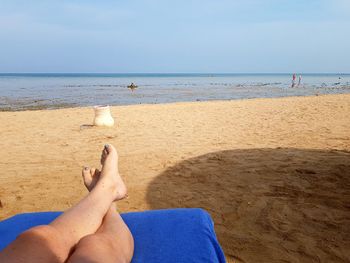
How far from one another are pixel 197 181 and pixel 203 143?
5.92ft

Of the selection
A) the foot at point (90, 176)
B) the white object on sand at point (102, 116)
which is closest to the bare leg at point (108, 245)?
the foot at point (90, 176)

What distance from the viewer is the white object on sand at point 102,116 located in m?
6.66

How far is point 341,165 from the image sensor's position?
150 inches

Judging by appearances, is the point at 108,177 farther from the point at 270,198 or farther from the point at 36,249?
the point at 270,198

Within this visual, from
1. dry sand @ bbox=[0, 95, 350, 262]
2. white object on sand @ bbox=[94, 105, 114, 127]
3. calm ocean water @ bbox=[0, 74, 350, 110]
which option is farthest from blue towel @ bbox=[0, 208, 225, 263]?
calm ocean water @ bbox=[0, 74, 350, 110]

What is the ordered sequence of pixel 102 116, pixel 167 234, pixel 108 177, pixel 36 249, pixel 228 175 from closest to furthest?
1. pixel 36 249
2. pixel 167 234
3. pixel 108 177
4. pixel 228 175
5. pixel 102 116

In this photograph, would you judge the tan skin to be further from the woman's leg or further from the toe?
the toe

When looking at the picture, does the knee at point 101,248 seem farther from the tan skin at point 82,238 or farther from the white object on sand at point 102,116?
the white object on sand at point 102,116

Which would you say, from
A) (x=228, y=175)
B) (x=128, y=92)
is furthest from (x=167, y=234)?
(x=128, y=92)

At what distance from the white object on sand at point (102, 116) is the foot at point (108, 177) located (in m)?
4.35

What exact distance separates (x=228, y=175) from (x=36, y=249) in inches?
110

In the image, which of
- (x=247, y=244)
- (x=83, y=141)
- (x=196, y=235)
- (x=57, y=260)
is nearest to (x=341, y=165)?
(x=247, y=244)

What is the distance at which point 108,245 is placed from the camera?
132 cm

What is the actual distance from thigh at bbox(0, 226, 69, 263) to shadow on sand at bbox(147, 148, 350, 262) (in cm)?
130
